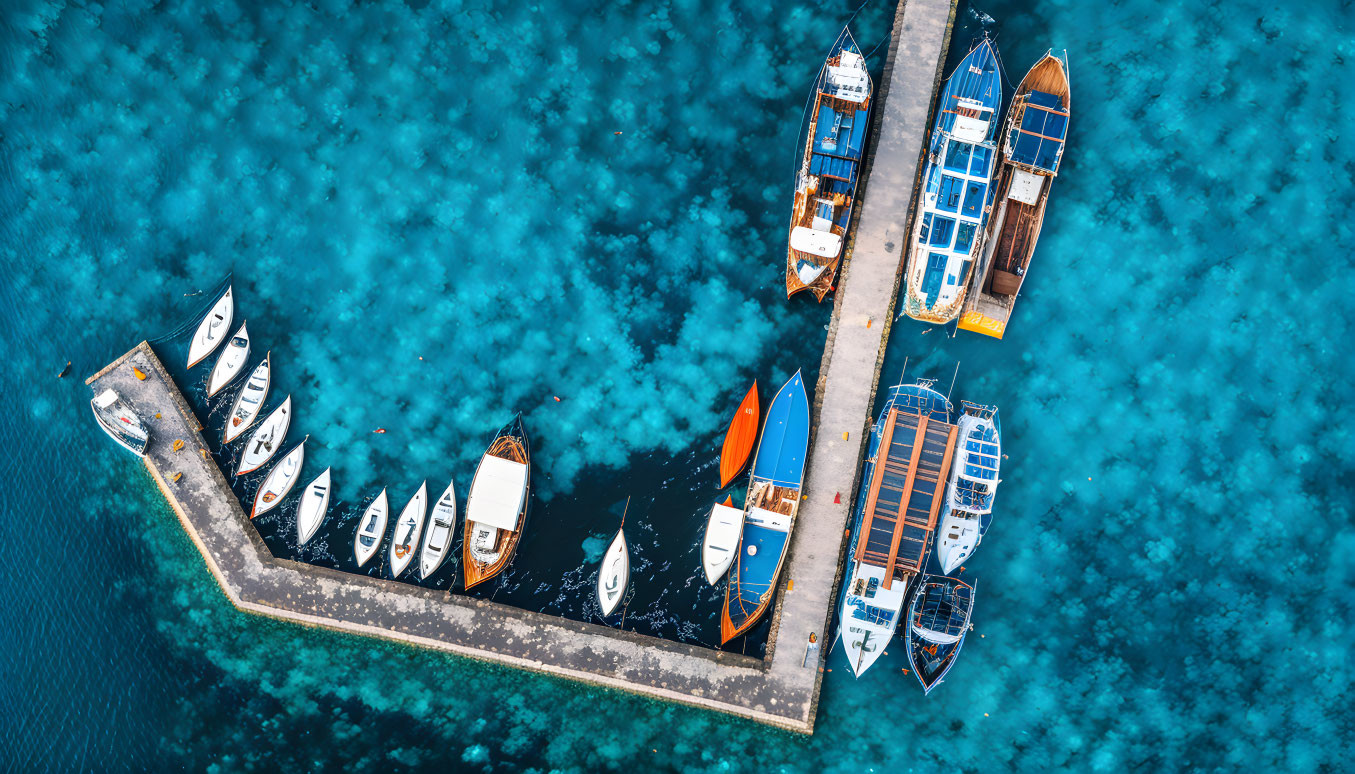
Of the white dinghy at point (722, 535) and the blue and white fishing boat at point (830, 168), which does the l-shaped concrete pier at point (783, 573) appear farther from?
the white dinghy at point (722, 535)

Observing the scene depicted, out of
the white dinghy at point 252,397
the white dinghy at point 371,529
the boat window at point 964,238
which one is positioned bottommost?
the white dinghy at point 371,529

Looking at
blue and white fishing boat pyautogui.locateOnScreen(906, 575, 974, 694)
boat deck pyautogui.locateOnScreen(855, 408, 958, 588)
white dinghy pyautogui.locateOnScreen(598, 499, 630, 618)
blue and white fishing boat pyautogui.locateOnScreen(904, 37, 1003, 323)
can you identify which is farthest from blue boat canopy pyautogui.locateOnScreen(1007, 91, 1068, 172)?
white dinghy pyautogui.locateOnScreen(598, 499, 630, 618)

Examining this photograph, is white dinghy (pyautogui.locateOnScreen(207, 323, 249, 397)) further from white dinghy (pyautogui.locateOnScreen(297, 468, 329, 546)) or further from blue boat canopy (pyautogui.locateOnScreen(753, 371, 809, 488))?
blue boat canopy (pyautogui.locateOnScreen(753, 371, 809, 488))

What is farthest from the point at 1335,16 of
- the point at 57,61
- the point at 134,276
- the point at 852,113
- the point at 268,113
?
the point at 57,61

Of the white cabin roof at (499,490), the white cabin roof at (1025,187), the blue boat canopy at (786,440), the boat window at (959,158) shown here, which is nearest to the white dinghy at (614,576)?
the white cabin roof at (499,490)

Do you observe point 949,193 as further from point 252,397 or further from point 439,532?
point 252,397

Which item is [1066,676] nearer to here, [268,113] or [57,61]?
[268,113]
